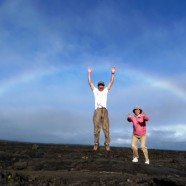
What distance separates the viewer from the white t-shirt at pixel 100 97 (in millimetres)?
16953

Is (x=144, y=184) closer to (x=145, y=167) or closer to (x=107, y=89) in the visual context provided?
(x=145, y=167)

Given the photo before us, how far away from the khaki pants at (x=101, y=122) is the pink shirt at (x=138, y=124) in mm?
2864

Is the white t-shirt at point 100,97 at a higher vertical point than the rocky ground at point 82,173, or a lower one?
higher

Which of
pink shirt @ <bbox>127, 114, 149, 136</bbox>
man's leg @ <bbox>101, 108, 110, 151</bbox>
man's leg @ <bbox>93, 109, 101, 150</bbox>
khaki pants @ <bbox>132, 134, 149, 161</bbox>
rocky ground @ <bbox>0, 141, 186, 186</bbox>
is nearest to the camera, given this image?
rocky ground @ <bbox>0, 141, 186, 186</bbox>

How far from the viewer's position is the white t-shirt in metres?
17.0

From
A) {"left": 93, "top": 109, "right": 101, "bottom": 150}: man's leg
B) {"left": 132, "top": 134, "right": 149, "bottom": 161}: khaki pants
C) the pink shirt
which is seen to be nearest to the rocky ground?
{"left": 132, "top": 134, "right": 149, "bottom": 161}: khaki pants

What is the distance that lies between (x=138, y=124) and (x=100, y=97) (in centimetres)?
288

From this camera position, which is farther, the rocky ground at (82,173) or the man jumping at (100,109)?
the man jumping at (100,109)

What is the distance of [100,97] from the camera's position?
1705 centimetres

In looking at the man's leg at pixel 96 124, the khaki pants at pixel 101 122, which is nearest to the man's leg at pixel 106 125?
the khaki pants at pixel 101 122

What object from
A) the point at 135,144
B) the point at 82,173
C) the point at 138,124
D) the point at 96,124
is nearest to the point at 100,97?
the point at 96,124

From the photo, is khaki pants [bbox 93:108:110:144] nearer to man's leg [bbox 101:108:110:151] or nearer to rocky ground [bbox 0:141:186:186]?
man's leg [bbox 101:108:110:151]

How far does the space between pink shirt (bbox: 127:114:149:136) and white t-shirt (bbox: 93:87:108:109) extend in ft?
8.48

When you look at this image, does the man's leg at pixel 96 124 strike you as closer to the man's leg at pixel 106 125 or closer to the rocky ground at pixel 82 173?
the man's leg at pixel 106 125
